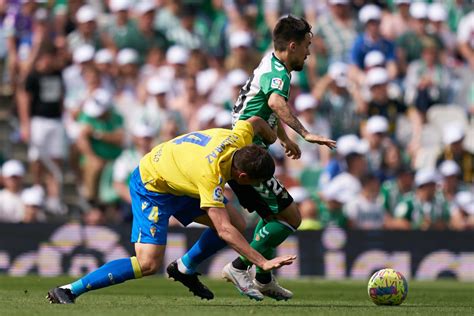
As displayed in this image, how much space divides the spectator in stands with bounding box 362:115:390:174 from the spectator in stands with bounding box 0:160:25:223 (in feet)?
17.5

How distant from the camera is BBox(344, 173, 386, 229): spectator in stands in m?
18.2

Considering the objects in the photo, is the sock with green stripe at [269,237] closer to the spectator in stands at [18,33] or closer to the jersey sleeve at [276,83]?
the jersey sleeve at [276,83]

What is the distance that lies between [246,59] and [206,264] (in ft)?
12.8

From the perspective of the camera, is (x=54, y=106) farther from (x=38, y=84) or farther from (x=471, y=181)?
(x=471, y=181)

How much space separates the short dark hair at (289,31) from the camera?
11266 millimetres

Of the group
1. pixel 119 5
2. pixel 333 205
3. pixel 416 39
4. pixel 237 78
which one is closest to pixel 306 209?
pixel 333 205

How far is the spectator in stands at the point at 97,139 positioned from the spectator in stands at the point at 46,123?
0.35 metres

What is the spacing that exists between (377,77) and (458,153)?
1748mm

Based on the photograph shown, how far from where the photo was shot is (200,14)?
2086 cm

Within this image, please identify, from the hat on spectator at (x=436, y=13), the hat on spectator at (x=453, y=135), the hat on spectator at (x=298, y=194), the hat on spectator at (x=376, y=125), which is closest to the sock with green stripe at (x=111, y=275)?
the hat on spectator at (x=298, y=194)

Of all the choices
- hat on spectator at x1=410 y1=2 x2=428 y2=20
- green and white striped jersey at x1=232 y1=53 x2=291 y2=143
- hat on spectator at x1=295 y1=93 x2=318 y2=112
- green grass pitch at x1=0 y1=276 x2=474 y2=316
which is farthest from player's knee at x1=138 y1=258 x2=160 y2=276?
hat on spectator at x1=410 y1=2 x2=428 y2=20

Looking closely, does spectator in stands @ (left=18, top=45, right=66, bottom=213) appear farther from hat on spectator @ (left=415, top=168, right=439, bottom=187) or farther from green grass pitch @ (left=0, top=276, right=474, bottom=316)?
hat on spectator @ (left=415, top=168, right=439, bottom=187)

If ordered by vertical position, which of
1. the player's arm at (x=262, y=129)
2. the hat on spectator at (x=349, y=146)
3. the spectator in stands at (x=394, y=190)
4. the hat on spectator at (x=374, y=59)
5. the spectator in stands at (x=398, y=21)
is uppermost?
the spectator in stands at (x=398, y=21)

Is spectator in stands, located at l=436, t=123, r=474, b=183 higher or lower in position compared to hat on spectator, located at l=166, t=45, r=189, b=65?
lower
